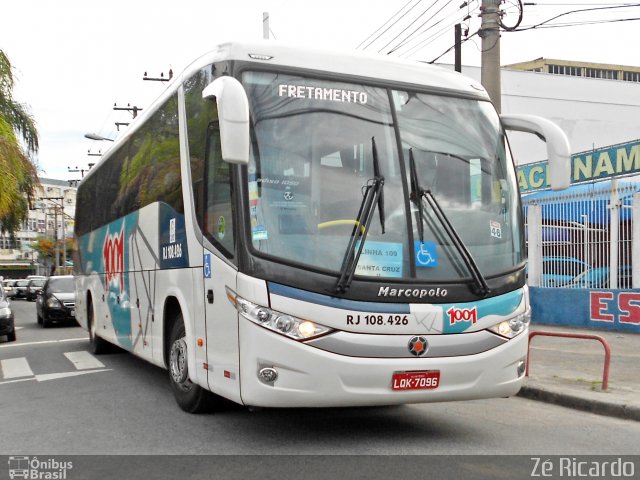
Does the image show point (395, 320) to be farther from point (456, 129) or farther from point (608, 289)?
point (608, 289)

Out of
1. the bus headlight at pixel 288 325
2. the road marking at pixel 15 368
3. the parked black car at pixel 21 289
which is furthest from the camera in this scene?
the parked black car at pixel 21 289

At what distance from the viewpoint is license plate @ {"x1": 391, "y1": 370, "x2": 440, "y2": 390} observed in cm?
548

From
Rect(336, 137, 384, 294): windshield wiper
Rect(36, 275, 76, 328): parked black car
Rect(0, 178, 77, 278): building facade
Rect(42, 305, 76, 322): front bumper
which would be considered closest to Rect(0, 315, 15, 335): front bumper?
Rect(36, 275, 76, 328): parked black car

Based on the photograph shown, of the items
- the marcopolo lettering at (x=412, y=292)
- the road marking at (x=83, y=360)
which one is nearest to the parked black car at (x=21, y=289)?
the road marking at (x=83, y=360)

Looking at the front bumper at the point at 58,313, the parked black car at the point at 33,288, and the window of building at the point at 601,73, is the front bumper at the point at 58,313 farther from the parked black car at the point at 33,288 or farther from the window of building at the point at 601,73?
the window of building at the point at 601,73

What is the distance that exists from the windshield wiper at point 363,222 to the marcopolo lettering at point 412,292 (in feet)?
0.98

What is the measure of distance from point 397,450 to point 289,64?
3.29 metres

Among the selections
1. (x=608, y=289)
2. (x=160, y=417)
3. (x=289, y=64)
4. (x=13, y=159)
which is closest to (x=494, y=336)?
(x=289, y=64)

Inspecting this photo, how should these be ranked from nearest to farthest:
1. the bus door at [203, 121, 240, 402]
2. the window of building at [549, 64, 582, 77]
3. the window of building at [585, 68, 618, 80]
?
the bus door at [203, 121, 240, 402] < the window of building at [549, 64, 582, 77] < the window of building at [585, 68, 618, 80]

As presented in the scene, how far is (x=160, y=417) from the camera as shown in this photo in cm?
698

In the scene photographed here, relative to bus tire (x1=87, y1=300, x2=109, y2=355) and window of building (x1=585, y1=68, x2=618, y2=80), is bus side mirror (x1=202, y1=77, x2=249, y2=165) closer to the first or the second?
bus tire (x1=87, y1=300, x2=109, y2=355)

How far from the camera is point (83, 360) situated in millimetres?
12102

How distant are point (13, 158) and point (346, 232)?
703 inches

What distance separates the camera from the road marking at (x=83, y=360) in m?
11.2
